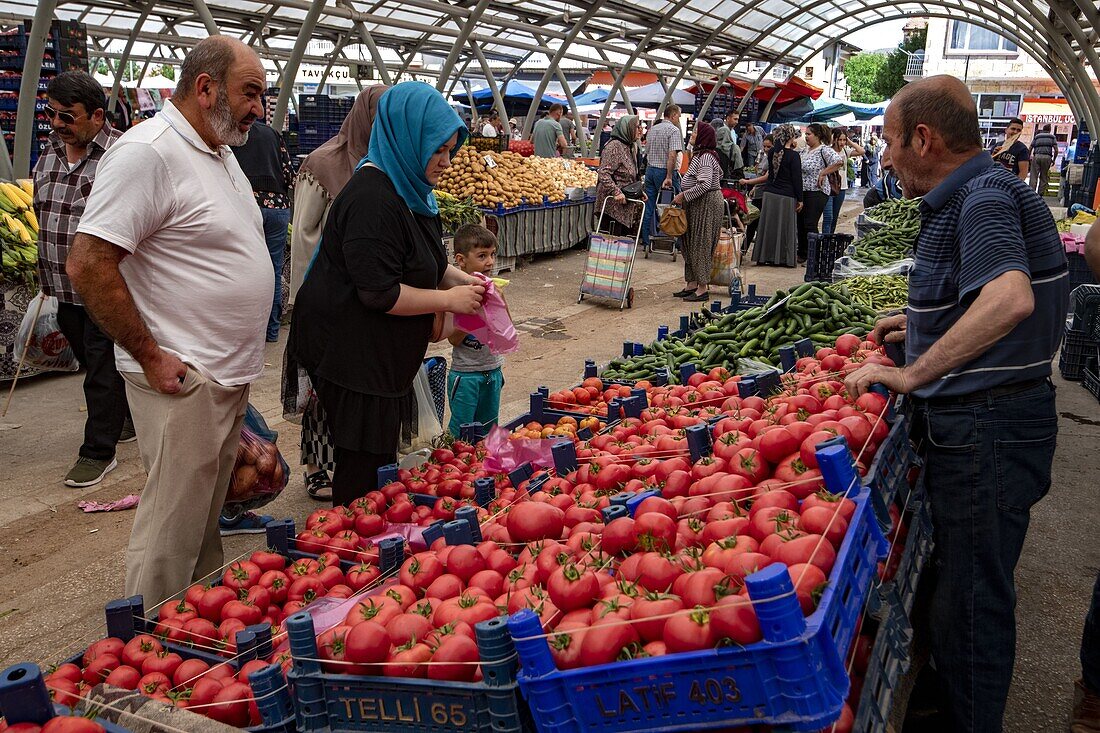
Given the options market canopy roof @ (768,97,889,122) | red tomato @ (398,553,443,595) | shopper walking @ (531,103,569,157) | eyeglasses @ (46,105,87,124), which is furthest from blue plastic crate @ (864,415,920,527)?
market canopy roof @ (768,97,889,122)

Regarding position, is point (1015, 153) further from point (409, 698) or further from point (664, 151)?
point (409, 698)

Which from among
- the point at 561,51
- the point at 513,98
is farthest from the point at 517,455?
the point at 513,98

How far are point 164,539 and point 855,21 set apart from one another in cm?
3051

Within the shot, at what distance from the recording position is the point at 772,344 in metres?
4.99

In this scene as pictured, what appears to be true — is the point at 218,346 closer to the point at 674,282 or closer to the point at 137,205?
the point at 137,205

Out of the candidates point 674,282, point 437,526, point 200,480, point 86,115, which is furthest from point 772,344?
point 674,282

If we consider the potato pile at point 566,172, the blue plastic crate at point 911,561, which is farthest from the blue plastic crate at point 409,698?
the potato pile at point 566,172

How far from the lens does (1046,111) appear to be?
38.1 meters

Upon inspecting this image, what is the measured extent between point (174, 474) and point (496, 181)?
31.6ft

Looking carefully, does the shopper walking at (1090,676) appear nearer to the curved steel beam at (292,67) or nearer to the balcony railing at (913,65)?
the curved steel beam at (292,67)

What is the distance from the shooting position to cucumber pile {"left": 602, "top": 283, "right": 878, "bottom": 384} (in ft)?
16.1

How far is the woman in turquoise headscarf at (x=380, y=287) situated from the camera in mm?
3178

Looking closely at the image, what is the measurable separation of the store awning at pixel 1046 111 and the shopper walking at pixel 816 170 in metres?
30.2

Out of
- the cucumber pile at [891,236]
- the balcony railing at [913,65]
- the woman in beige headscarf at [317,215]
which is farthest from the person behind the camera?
the balcony railing at [913,65]
